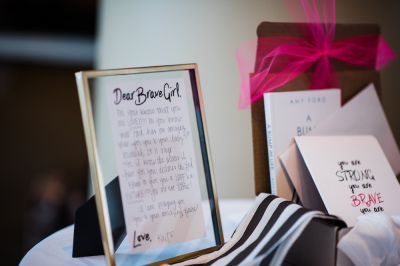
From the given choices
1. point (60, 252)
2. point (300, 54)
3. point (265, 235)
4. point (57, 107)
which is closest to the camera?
point (265, 235)

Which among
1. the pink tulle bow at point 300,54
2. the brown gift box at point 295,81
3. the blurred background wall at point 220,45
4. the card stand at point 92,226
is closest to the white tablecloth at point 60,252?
the card stand at point 92,226

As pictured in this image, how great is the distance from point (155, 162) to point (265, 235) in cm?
21

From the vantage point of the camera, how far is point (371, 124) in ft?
2.88

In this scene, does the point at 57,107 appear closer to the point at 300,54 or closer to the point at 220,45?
the point at 220,45

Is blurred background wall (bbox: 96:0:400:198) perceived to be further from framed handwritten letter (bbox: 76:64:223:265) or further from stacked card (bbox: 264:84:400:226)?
framed handwritten letter (bbox: 76:64:223:265)

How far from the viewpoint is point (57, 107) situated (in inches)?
74.3

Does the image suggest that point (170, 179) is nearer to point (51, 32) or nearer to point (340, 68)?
point (340, 68)

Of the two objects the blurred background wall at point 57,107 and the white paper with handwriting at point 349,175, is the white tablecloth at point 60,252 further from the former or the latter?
the blurred background wall at point 57,107

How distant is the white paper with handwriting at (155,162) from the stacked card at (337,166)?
224 mm

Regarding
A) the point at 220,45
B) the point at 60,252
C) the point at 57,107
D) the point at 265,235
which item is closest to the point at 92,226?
the point at 60,252

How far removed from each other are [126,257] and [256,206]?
247 mm

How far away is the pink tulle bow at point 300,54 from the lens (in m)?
0.79

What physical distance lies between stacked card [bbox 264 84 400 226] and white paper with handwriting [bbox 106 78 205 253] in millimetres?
224

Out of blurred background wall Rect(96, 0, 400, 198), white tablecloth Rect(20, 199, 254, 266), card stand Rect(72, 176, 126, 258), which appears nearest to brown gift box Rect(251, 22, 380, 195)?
white tablecloth Rect(20, 199, 254, 266)
